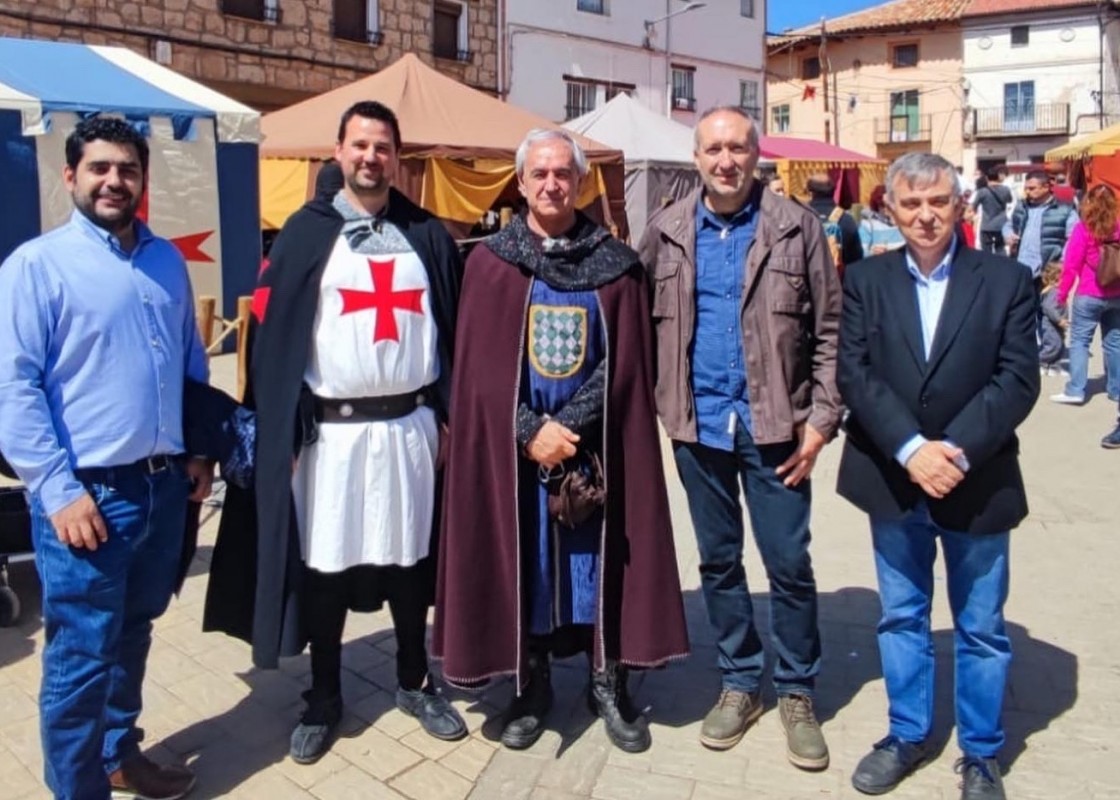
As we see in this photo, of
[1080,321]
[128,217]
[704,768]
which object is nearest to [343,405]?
[128,217]

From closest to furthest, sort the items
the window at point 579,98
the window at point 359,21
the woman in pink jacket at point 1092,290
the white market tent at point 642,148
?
the woman in pink jacket at point 1092,290 < the white market tent at point 642,148 < the window at point 359,21 < the window at point 579,98

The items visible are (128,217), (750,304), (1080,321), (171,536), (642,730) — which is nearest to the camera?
(128,217)

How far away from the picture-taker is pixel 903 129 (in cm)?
4156

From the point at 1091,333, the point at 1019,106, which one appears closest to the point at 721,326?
the point at 1091,333

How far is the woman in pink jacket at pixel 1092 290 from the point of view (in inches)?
288

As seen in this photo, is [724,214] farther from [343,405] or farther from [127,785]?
[127,785]

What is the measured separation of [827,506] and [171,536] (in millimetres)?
3960

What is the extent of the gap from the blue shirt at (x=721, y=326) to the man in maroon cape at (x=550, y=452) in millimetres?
160

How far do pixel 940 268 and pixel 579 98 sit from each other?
20.5 metres

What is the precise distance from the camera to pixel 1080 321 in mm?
7934

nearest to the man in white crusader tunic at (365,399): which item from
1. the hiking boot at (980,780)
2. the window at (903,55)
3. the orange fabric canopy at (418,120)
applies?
the hiking boot at (980,780)

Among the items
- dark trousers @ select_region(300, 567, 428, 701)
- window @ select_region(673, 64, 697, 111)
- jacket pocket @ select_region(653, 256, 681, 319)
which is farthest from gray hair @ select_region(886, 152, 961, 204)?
window @ select_region(673, 64, 697, 111)

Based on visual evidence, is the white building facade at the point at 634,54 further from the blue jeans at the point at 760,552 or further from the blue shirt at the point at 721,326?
the blue jeans at the point at 760,552

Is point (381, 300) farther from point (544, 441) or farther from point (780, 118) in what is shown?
point (780, 118)
